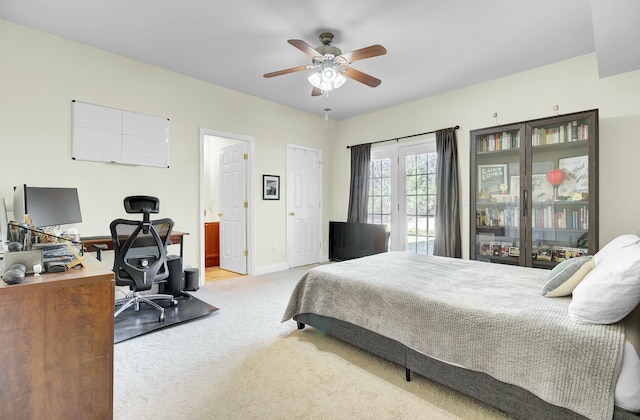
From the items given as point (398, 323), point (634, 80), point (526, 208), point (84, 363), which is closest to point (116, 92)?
point (84, 363)

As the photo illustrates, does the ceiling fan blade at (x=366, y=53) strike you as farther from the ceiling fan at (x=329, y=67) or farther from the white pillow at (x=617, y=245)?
the white pillow at (x=617, y=245)

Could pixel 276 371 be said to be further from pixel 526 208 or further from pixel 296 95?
pixel 296 95

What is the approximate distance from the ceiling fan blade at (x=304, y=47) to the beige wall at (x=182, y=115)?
2.13 m

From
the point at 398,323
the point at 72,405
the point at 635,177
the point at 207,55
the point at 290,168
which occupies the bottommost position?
the point at 72,405

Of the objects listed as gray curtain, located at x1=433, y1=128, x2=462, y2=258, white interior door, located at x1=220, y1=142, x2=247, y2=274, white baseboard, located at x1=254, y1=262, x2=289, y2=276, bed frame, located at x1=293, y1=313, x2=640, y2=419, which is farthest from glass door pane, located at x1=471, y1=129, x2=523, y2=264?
white interior door, located at x1=220, y1=142, x2=247, y2=274

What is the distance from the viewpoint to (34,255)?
1407 millimetres

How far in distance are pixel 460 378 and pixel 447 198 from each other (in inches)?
120

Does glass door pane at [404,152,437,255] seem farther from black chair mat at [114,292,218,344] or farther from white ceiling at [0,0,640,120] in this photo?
black chair mat at [114,292,218,344]

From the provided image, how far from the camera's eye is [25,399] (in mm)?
1227

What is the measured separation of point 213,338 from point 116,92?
286cm

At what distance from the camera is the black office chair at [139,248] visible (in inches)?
109

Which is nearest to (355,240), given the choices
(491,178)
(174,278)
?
(491,178)

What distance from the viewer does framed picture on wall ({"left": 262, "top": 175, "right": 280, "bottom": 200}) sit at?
194 inches

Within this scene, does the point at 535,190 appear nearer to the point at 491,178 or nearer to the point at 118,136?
the point at 491,178
